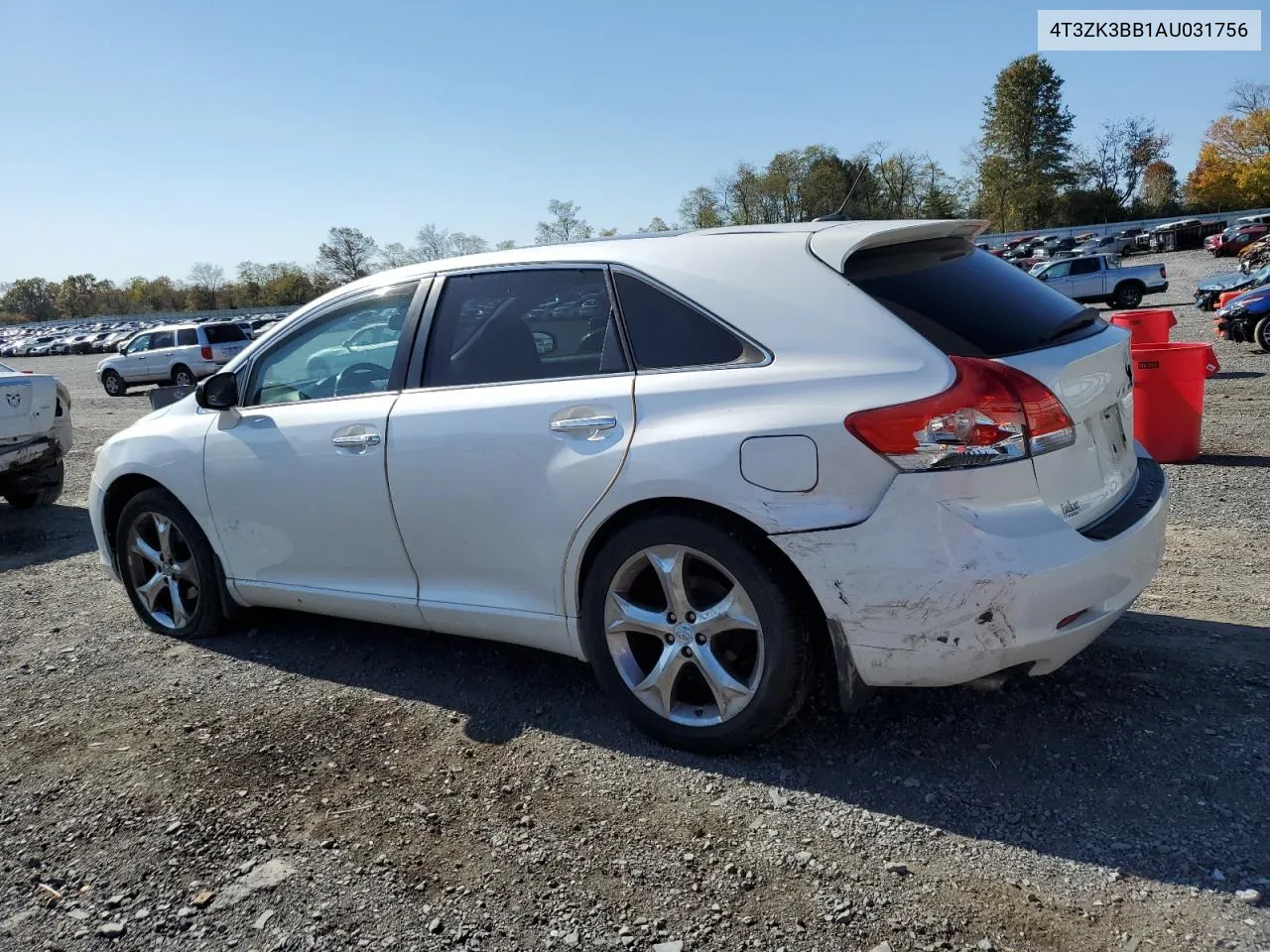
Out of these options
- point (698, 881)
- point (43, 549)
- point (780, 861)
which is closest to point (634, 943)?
point (698, 881)

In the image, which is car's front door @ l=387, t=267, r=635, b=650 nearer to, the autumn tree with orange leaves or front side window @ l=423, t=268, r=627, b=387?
front side window @ l=423, t=268, r=627, b=387

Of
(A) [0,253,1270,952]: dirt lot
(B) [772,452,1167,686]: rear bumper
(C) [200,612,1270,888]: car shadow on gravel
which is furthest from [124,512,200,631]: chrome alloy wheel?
(B) [772,452,1167,686]: rear bumper

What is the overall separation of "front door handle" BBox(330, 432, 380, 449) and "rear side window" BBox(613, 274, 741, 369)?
44.5 inches

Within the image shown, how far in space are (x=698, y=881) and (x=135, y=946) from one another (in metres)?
1.49

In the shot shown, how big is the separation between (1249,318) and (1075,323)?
1442cm

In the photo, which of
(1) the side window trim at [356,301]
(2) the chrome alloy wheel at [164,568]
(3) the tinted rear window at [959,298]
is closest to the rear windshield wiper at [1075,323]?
(3) the tinted rear window at [959,298]

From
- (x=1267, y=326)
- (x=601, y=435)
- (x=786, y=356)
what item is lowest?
(x=1267, y=326)

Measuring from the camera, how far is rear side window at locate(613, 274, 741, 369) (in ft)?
10.4

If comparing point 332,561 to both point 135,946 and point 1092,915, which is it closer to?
point 135,946

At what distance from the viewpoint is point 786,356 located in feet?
9.90

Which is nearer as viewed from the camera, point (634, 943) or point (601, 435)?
point (634, 943)

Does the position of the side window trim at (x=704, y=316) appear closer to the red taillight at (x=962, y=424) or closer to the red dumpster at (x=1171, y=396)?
the red taillight at (x=962, y=424)

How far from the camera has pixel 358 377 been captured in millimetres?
4078

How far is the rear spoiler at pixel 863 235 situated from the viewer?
123 inches
